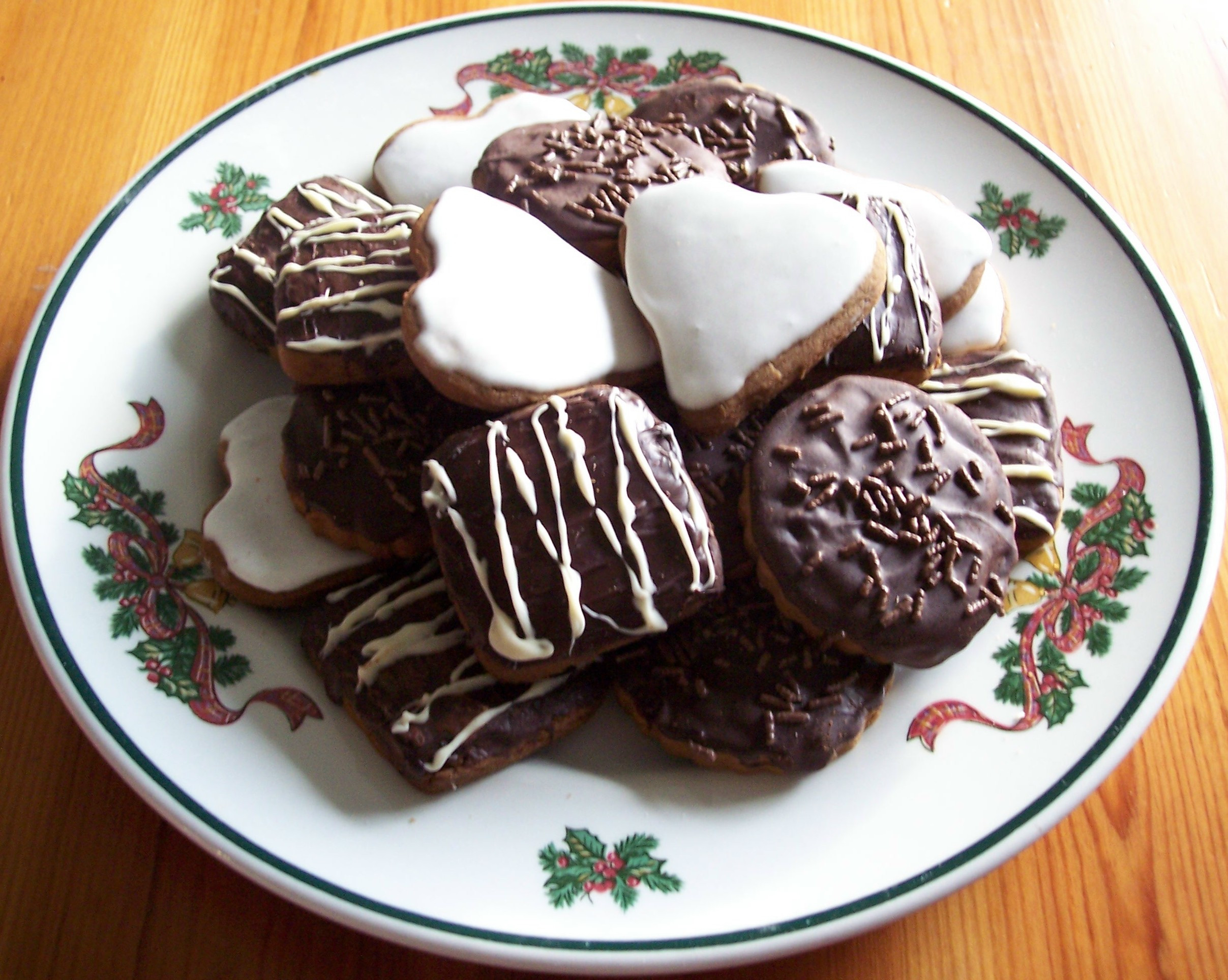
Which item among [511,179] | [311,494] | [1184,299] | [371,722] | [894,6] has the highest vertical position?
[894,6]

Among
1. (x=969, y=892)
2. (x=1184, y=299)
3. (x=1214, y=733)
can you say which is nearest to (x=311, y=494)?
(x=969, y=892)

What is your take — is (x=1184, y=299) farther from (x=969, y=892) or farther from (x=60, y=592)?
(x=60, y=592)

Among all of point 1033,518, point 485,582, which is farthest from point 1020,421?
point 485,582

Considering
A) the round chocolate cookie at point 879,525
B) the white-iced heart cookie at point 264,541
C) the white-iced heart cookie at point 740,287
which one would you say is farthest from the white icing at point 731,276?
the white-iced heart cookie at point 264,541

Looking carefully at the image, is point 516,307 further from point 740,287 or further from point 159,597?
point 159,597

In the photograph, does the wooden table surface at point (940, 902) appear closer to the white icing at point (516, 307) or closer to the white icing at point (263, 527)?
the white icing at point (263, 527)

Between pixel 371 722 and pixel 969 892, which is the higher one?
pixel 371 722
